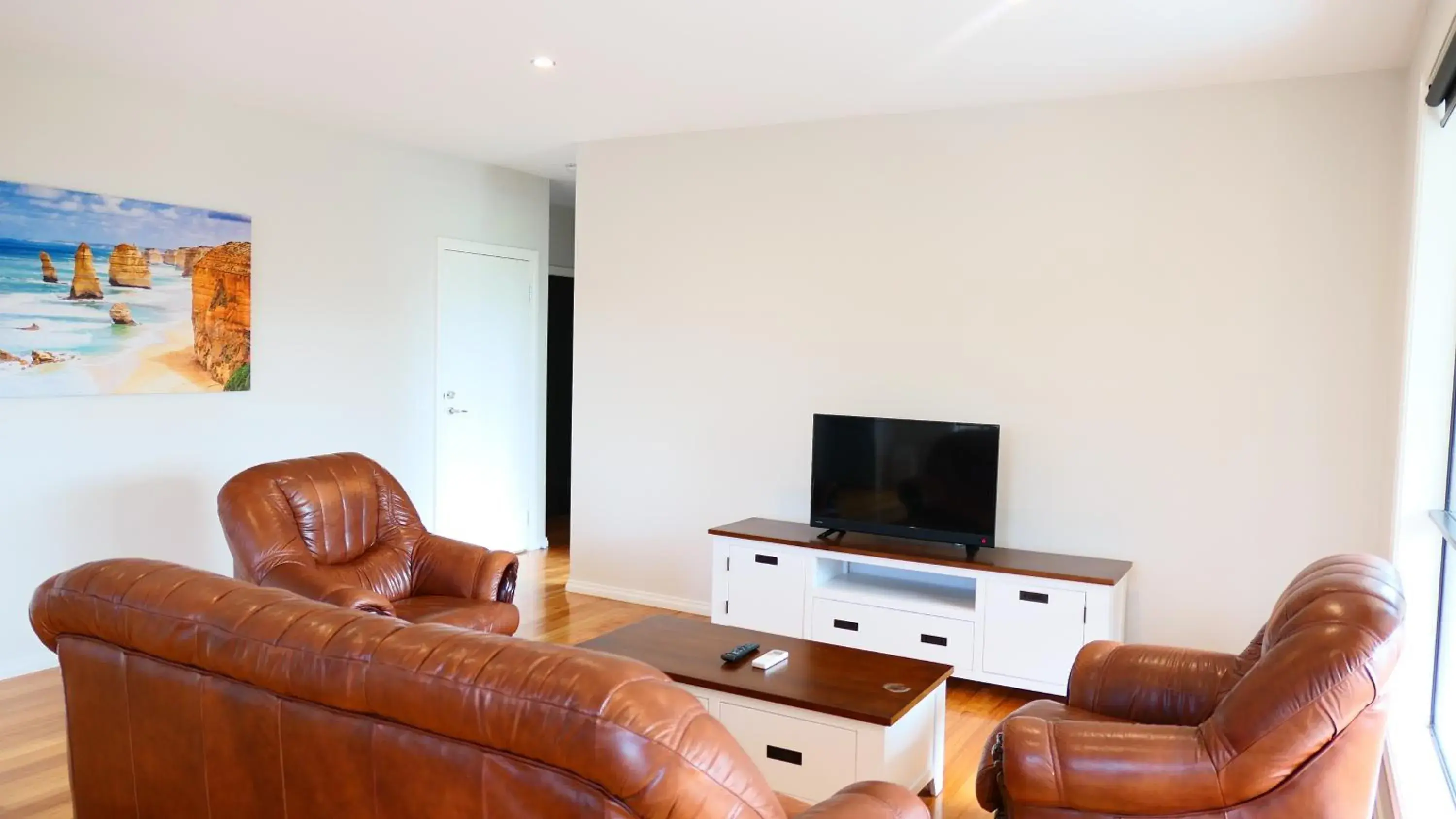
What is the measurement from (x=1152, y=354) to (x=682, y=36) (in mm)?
2292

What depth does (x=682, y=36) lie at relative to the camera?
3531mm

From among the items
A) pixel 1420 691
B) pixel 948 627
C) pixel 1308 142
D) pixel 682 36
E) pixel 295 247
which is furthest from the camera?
pixel 295 247

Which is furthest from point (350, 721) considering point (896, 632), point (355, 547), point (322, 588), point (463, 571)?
point (896, 632)

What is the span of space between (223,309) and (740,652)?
3.19 metres

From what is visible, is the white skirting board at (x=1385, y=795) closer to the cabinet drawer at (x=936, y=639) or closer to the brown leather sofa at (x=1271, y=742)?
the brown leather sofa at (x=1271, y=742)

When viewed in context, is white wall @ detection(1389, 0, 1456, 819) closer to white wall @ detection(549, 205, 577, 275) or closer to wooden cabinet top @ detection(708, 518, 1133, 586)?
wooden cabinet top @ detection(708, 518, 1133, 586)

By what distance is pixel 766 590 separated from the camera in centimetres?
452

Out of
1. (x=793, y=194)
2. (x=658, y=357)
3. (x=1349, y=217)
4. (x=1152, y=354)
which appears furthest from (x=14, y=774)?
(x=1349, y=217)

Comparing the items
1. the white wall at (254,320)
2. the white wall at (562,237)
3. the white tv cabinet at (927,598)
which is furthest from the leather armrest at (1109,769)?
the white wall at (562,237)

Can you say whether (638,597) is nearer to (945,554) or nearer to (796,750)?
(945,554)

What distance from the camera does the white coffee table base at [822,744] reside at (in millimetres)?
2768

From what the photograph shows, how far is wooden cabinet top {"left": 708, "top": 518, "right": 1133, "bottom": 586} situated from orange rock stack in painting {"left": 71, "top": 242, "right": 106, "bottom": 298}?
2.92 metres

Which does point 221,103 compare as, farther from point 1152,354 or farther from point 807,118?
point 1152,354

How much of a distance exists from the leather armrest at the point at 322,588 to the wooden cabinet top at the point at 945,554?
1.73 m
